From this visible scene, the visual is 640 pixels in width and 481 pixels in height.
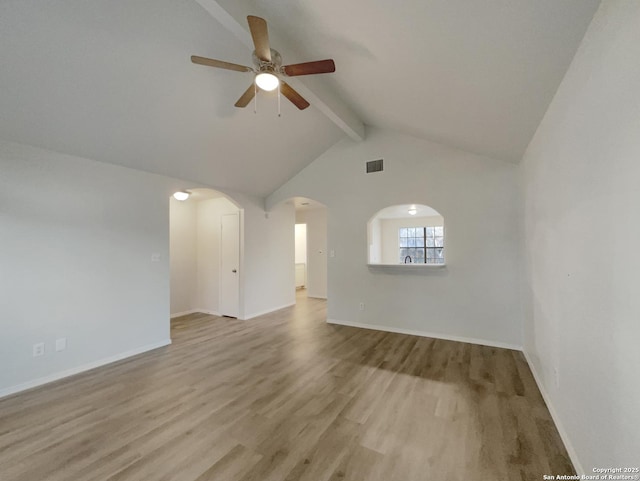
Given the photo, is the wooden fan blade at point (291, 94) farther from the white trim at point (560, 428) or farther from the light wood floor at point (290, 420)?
the white trim at point (560, 428)

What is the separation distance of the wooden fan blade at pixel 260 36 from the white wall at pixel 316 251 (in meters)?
5.92

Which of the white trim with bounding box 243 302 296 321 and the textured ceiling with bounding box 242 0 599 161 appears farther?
the white trim with bounding box 243 302 296 321

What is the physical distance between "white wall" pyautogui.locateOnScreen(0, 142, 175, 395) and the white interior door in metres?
1.51

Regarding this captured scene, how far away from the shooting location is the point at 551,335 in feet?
7.15

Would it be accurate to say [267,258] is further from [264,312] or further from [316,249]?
[316,249]

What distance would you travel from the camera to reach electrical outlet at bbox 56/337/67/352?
3.02m

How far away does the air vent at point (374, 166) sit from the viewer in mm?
4605

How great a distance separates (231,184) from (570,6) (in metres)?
4.57

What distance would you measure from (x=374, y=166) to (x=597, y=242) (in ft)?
11.7

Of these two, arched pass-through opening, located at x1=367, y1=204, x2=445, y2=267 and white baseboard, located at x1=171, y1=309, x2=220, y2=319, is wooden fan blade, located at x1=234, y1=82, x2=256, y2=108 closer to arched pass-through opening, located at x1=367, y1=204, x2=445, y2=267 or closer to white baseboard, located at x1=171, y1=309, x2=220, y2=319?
white baseboard, located at x1=171, y1=309, x2=220, y2=319

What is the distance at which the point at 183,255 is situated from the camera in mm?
6016

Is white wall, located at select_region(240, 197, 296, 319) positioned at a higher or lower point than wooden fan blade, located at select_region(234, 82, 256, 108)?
lower

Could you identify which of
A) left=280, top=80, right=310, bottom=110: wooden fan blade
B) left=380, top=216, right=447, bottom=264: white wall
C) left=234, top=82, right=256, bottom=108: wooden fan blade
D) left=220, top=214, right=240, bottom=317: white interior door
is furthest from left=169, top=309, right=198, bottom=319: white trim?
left=380, top=216, right=447, bottom=264: white wall

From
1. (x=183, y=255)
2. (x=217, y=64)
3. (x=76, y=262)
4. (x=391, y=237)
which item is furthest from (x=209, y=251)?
(x=391, y=237)
